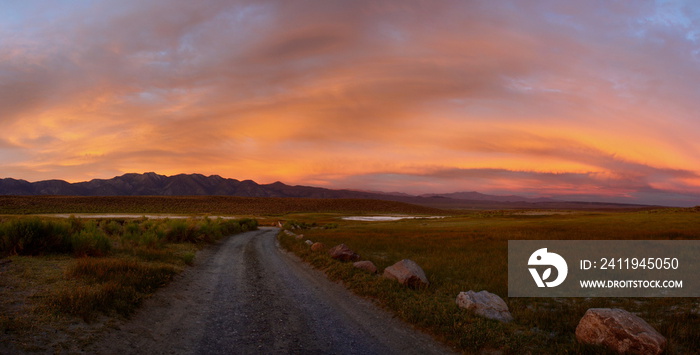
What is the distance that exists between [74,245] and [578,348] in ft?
64.8

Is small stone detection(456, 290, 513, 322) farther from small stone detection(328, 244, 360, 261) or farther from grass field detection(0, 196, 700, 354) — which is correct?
small stone detection(328, 244, 360, 261)

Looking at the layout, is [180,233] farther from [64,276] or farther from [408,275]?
[408,275]

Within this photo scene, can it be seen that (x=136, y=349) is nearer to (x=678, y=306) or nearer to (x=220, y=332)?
(x=220, y=332)

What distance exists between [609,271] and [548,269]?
2.85m

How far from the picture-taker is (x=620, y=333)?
6684 mm

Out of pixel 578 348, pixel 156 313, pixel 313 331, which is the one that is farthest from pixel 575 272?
pixel 156 313

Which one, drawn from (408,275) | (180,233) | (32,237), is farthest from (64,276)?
(180,233)

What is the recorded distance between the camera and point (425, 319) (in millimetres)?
9258

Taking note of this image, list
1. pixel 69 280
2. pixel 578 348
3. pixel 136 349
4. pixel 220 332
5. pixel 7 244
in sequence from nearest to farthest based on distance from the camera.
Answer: pixel 578 348 → pixel 136 349 → pixel 220 332 → pixel 69 280 → pixel 7 244

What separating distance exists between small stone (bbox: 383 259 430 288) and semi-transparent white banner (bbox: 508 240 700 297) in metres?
2.99

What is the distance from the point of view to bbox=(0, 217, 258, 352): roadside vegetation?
8062 millimetres

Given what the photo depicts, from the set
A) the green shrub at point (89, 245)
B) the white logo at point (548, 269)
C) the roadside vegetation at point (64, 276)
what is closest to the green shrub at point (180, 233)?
the roadside vegetation at point (64, 276)

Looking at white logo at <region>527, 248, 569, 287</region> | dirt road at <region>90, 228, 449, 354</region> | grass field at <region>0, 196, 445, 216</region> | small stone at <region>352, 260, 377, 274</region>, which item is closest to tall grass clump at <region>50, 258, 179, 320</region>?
dirt road at <region>90, 228, 449, 354</region>

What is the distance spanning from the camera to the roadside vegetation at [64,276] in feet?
26.5
